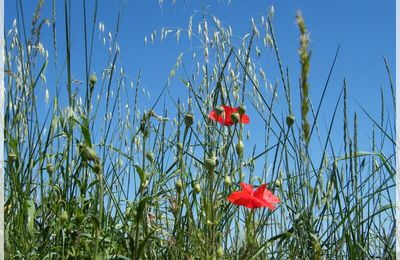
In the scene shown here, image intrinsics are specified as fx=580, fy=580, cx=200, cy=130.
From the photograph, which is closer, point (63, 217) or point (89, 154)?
point (89, 154)

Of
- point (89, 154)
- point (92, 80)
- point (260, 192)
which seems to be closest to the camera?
point (89, 154)

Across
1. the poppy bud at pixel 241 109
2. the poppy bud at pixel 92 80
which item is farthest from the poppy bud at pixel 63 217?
the poppy bud at pixel 241 109

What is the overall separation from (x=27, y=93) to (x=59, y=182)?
0.20m

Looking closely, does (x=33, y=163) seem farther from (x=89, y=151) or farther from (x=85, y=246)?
(x=89, y=151)

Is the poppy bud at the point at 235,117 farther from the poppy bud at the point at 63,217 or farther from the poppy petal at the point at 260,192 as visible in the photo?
the poppy bud at the point at 63,217

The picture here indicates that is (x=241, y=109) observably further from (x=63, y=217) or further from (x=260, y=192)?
(x=63, y=217)

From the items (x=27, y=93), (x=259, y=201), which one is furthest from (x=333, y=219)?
(x=27, y=93)

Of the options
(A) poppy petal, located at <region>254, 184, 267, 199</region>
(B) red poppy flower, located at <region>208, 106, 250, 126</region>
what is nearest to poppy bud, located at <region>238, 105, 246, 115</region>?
(B) red poppy flower, located at <region>208, 106, 250, 126</region>

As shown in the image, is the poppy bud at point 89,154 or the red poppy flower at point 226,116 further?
the red poppy flower at point 226,116

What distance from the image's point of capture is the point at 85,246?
3.31ft

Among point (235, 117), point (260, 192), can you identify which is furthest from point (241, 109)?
point (260, 192)

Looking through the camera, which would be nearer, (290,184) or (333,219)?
(333,219)

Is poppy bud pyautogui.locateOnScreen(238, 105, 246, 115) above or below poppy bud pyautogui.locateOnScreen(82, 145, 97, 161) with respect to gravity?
above

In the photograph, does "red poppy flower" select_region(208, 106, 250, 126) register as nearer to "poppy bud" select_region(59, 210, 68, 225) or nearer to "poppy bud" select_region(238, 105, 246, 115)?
"poppy bud" select_region(238, 105, 246, 115)
